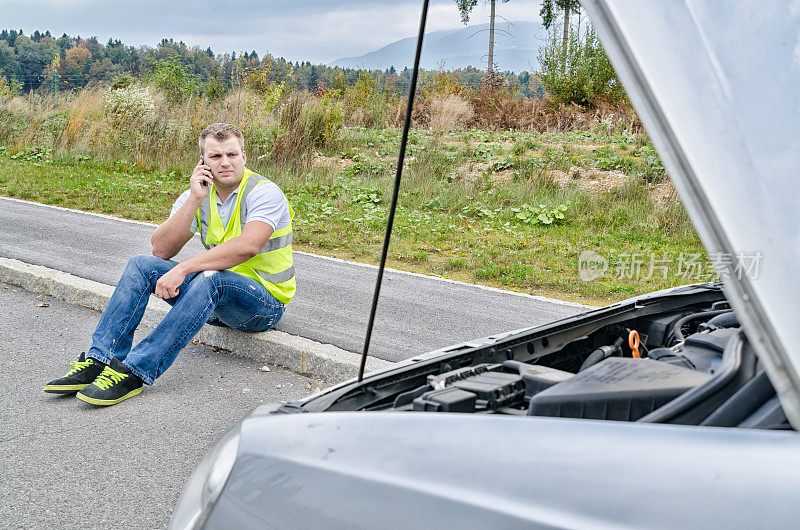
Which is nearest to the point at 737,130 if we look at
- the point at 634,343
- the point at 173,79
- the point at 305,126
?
the point at 634,343

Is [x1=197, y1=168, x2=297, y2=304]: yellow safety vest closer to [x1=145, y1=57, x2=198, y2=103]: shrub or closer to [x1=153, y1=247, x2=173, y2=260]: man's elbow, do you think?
[x1=153, y1=247, x2=173, y2=260]: man's elbow

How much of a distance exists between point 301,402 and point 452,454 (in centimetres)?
65

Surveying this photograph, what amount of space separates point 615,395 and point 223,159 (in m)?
3.39

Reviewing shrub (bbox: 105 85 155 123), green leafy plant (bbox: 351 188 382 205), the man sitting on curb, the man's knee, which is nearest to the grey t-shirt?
the man sitting on curb

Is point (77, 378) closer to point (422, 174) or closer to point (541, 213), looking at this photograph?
point (541, 213)

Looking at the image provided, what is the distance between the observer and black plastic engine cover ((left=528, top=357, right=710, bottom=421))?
1.30 metres

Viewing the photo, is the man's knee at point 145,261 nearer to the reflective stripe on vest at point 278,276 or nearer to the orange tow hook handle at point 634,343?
the reflective stripe on vest at point 278,276

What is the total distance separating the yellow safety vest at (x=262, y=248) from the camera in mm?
4223

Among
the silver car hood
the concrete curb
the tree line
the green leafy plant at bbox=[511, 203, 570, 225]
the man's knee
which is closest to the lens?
the silver car hood

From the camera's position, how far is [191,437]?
11.1 feet

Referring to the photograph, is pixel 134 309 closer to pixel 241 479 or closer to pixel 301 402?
pixel 301 402

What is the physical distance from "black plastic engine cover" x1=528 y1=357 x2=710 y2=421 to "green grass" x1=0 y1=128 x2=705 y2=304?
1.31 ft

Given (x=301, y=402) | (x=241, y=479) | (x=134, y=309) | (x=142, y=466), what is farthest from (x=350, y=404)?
(x=134, y=309)

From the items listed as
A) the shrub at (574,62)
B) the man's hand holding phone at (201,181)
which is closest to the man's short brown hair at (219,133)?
the man's hand holding phone at (201,181)
